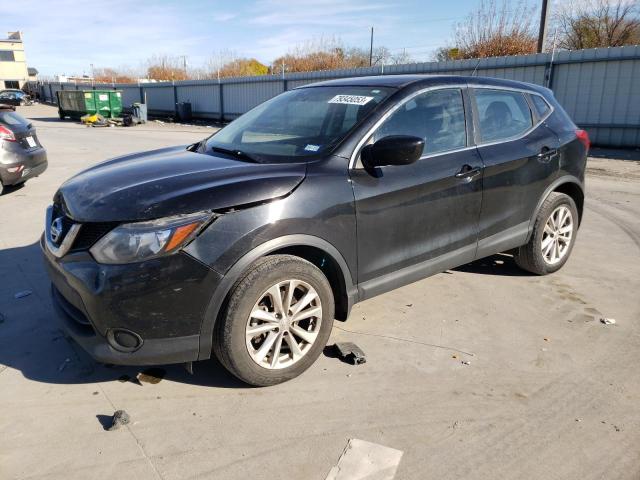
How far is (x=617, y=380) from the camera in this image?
3.16 meters

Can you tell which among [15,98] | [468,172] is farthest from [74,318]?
[15,98]

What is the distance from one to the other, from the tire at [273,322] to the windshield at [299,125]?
79 cm

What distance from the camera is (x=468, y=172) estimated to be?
3836mm

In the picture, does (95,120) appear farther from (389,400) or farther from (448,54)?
(389,400)

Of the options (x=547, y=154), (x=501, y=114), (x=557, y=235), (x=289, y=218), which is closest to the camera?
(x=289, y=218)

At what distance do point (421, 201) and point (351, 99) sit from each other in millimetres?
891

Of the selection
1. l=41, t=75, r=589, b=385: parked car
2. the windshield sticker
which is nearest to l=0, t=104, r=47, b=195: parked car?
l=41, t=75, r=589, b=385: parked car

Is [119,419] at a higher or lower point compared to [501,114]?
lower

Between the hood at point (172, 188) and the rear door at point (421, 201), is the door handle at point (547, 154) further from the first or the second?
the hood at point (172, 188)

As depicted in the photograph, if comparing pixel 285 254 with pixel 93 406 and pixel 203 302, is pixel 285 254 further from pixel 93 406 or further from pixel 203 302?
pixel 93 406

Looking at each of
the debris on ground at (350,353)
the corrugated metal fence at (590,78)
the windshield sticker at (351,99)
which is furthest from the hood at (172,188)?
the corrugated metal fence at (590,78)

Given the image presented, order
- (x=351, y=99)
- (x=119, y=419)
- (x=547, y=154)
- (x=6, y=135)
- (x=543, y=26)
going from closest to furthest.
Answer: (x=119, y=419)
(x=351, y=99)
(x=547, y=154)
(x=6, y=135)
(x=543, y=26)

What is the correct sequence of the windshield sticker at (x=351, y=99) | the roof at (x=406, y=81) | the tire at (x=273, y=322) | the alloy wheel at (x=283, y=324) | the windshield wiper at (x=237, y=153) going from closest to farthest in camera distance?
1. the tire at (x=273, y=322)
2. the alloy wheel at (x=283, y=324)
3. the windshield wiper at (x=237, y=153)
4. the windshield sticker at (x=351, y=99)
5. the roof at (x=406, y=81)

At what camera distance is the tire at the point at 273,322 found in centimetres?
284
